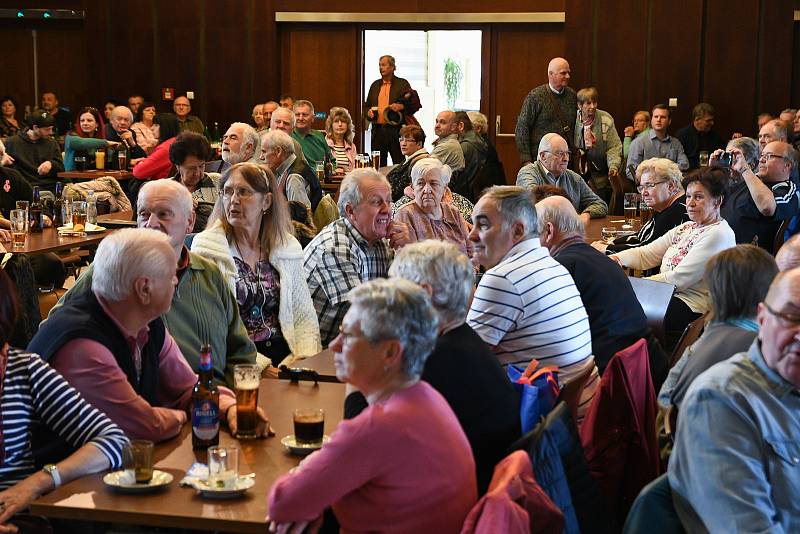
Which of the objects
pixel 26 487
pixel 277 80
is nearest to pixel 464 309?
pixel 26 487

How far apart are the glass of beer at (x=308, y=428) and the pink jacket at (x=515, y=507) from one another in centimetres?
67

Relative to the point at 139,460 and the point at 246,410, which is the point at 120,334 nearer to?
the point at 246,410

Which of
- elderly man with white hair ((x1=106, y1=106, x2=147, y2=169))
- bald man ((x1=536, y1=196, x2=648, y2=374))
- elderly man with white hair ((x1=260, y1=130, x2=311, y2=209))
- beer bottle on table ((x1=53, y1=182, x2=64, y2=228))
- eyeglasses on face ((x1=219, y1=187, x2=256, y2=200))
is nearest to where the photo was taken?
bald man ((x1=536, y1=196, x2=648, y2=374))

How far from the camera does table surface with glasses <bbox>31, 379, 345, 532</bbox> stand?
2.44 metres

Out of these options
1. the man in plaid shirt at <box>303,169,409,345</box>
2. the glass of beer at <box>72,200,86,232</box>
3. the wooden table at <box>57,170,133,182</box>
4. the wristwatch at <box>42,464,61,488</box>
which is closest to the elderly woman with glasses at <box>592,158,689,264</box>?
the man in plaid shirt at <box>303,169,409,345</box>

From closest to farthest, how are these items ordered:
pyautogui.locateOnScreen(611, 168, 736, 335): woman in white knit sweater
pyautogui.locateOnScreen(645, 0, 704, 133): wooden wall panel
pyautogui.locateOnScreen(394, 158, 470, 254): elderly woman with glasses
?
pyautogui.locateOnScreen(611, 168, 736, 335): woman in white knit sweater → pyautogui.locateOnScreen(394, 158, 470, 254): elderly woman with glasses → pyautogui.locateOnScreen(645, 0, 704, 133): wooden wall panel

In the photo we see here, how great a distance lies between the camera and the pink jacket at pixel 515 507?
7.04ft

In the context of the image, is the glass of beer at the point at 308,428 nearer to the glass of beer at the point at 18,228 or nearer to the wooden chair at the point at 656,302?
the wooden chair at the point at 656,302

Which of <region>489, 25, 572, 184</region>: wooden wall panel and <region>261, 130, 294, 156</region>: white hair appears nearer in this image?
<region>261, 130, 294, 156</region>: white hair

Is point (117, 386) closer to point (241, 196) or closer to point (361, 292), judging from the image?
point (361, 292)

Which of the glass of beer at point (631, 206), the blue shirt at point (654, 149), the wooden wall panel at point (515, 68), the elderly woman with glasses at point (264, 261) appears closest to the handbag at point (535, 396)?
the elderly woman with glasses at point (264, 261)

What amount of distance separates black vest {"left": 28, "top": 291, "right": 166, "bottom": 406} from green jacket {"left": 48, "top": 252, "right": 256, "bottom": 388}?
1.92ft

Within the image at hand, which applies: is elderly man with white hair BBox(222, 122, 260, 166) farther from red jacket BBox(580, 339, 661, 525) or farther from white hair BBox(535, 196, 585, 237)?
red jacket BBox(580, 339, 661, 525)

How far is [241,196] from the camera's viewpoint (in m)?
4.51
